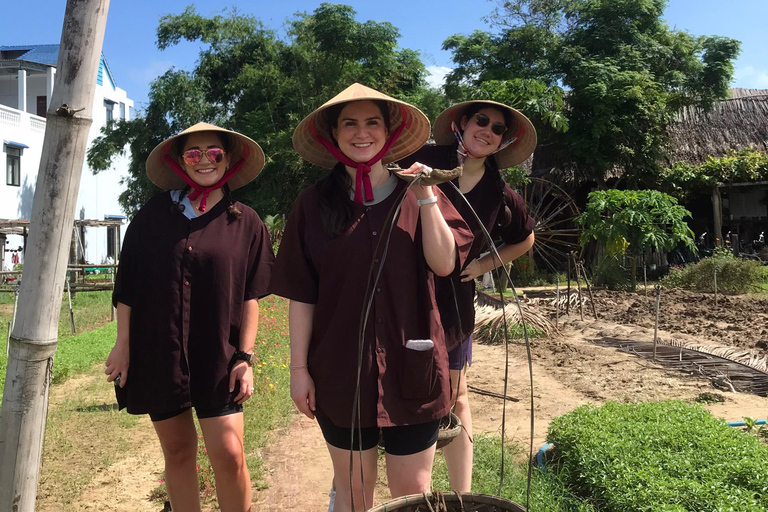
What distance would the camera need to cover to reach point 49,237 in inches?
68.2

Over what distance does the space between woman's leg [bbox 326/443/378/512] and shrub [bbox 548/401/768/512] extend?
114 centimetres

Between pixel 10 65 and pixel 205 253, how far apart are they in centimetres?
2603

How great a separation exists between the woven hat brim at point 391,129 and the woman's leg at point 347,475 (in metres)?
0.92

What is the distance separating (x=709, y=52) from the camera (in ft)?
53.0

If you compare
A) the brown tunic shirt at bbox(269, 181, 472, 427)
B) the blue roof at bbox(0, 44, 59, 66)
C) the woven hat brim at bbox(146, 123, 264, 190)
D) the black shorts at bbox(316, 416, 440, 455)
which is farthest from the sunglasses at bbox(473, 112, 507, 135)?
the blue roof at bbox(0, 44, 59, 66)

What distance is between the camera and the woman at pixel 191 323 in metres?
2.41

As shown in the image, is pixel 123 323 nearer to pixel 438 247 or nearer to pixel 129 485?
pixel 438 247

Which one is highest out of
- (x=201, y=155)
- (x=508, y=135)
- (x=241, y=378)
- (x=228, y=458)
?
(x=508, y=135)

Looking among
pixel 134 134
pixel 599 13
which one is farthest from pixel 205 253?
pixel 134 134

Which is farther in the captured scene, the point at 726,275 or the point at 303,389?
the point at 726,275

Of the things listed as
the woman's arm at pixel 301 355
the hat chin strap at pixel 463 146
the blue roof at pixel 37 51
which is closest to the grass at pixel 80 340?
the woman's arm at pixel 301 355

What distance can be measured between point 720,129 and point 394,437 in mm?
17568

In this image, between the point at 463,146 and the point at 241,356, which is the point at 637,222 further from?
the point at 241,356

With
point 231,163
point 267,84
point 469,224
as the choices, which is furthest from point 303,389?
point 267,84
